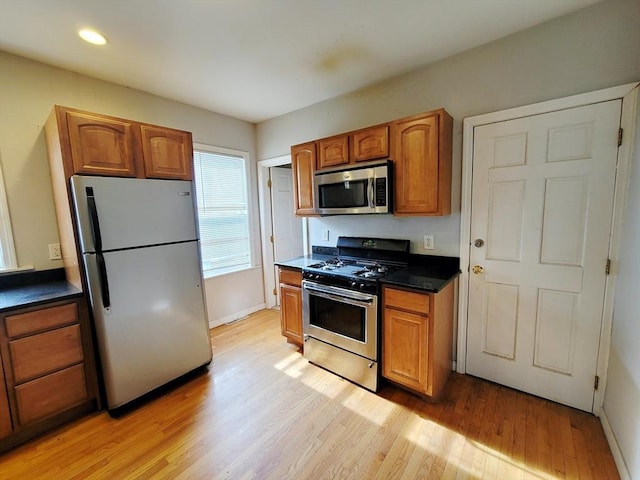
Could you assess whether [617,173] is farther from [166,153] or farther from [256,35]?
[166,153]

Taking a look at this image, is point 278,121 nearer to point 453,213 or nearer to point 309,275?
point 309,275

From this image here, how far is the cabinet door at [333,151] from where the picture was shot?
249 cm

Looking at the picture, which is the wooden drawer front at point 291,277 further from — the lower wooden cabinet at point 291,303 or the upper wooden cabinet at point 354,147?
the upper wooden cabinet at point 354,147

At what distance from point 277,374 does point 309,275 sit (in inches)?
36.1

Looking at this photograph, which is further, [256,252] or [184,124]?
[256,252]

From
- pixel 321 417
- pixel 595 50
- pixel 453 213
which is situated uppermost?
pixel 595 50

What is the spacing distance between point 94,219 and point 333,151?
1.92m

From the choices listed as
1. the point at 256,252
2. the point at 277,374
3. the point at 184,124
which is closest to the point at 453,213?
the point at 277,374

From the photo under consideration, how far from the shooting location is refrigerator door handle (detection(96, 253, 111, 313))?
6.00 feet

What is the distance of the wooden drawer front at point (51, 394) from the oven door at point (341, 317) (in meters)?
1.70

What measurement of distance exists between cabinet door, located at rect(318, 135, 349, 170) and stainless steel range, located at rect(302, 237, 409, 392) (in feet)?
2.74

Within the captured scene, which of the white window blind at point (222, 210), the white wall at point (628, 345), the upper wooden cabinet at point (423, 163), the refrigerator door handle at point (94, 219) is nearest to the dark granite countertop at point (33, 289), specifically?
the refrigerator door handle at point (94, 219)

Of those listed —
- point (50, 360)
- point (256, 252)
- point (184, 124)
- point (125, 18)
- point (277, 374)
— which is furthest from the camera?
point (256, 252)

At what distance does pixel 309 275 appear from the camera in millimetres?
2457
